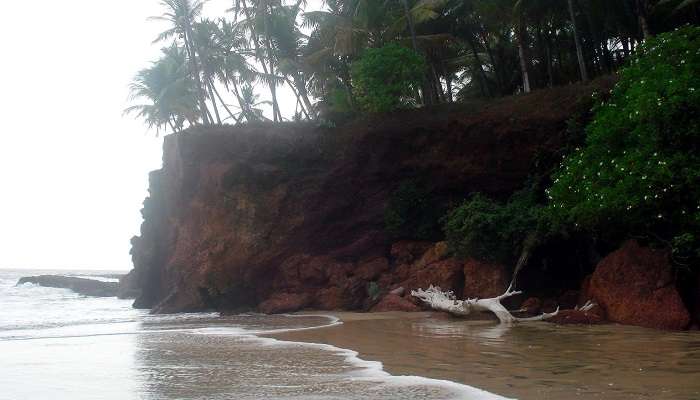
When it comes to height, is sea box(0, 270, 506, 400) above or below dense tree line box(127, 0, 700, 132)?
below

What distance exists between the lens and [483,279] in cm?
1594

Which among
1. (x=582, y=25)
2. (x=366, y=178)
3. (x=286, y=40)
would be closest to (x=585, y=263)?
(x=366, y=178)

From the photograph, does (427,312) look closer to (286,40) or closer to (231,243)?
(231,243)

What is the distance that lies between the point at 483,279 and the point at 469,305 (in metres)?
2.75

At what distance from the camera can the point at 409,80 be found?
69.3 feet

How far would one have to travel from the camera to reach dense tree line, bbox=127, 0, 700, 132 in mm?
22797

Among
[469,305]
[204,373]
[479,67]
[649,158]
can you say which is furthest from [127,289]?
[204,373]

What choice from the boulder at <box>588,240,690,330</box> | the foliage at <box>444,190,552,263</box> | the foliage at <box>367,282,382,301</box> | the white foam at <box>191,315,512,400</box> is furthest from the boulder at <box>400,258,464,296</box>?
the white foam at <box>191,315,512,400</box>

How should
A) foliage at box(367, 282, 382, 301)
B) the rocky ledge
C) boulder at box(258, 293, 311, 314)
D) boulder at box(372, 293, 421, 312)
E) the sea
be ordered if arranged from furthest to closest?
boulder at box(258, 293, 311, 314) → foliage at box(367, 282, 382, 301) → the rocky ledge → boulder at box(372, 293, 421, 312) → the sea

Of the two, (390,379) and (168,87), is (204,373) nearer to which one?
(390,379)

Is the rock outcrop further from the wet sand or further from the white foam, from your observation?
the white foam

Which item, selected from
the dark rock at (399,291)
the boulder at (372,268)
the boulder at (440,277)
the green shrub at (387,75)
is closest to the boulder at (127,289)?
the boulder at (372,268)

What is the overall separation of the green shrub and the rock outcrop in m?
29.5

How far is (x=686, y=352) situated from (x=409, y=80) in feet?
51.1
